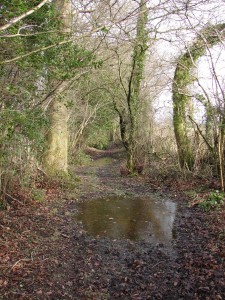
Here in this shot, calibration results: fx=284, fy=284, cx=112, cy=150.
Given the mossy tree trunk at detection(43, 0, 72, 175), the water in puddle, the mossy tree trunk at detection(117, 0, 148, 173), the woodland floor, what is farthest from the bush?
the mossy tree trunk at detection(117, 0, 148, 173)

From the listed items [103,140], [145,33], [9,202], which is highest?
[145,33]

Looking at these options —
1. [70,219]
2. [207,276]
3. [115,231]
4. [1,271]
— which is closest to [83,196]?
[70,219]

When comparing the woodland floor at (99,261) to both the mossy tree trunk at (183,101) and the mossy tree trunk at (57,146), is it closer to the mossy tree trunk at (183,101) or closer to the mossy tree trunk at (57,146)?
the mossy tree trunk at (57,146)

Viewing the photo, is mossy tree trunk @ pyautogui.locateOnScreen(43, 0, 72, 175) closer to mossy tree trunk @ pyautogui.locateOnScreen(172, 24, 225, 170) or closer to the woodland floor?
the woodland floor

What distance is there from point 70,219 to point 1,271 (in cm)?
307

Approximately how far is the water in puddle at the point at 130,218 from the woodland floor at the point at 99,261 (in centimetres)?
32

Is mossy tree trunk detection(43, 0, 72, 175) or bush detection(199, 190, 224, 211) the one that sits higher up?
mossy tree trunk detection(43, 0, 72, 175)

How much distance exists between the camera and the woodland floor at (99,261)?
14.0 feet

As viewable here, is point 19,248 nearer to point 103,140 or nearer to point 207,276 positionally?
point 207,276

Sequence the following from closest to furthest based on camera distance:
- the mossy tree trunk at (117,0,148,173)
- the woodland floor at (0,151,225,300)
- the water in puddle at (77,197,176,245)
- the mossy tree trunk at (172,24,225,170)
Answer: the woodland floor at (0,151,225,300), the water in puddle at (77,197,176,245), the mossy tree trunk at (172,24,225,170), the mossy tree trunk at (117,0,148,173)

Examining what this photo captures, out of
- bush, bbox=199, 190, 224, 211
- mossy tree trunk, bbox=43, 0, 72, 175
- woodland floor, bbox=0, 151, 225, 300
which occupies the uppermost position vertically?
mossy tree trunk, bbox=43, 0, 72, 175

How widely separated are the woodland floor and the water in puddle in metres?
0.32

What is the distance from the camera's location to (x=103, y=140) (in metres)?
29.2

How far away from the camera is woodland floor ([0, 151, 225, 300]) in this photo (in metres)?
4.26
